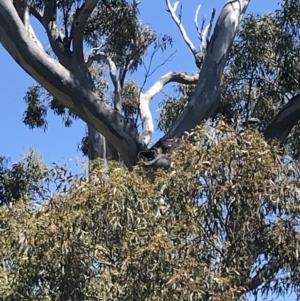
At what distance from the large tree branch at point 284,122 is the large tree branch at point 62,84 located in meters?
1.42

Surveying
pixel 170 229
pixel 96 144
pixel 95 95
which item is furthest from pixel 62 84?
pixel 170 229

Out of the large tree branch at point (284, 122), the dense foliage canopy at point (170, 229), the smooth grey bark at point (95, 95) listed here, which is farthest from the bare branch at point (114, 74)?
the dense foliage canopy at point (170, 229)

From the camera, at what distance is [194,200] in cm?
520

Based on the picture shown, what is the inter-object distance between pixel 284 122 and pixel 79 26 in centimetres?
252

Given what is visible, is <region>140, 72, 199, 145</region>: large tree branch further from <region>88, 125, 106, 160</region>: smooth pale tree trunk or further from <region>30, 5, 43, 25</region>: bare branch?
<region>30, 5, 43, 25</region>: bare branch

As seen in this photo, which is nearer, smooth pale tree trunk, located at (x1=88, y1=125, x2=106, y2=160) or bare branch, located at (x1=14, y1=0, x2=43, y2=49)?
bare branch, located at (x1=14, y1=0, x2=43, y2=49)

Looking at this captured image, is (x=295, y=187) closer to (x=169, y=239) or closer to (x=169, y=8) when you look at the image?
(x=169, y=239)

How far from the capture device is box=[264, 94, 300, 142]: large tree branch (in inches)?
338

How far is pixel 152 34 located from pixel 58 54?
273 centimetres

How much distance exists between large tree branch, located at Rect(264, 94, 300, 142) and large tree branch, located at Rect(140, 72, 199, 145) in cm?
186

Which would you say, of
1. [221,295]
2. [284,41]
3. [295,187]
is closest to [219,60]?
[284,41]

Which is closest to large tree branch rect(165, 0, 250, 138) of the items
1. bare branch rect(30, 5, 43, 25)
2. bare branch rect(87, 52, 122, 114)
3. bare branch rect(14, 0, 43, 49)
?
bare branch rect(87, 52, 122, 114)

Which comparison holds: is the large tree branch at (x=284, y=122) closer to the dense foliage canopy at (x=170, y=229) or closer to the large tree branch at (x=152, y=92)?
the large tree branch at (x=152, y=92)

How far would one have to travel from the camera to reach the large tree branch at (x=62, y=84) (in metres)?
8.20
